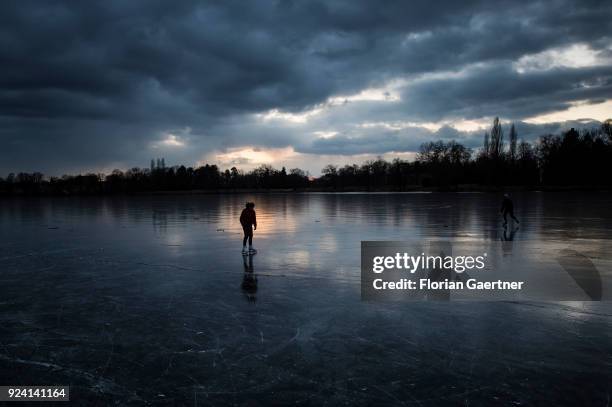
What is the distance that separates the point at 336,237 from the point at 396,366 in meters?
12.7

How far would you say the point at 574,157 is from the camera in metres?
97.6

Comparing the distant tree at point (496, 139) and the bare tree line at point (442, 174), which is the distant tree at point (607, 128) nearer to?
the bare tree line at point (442, 174)

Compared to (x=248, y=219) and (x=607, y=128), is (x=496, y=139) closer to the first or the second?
(x=607, y=128)

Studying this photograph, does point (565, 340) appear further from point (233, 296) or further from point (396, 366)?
point (233, 296)

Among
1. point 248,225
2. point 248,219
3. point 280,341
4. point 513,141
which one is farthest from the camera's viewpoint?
point 513,141

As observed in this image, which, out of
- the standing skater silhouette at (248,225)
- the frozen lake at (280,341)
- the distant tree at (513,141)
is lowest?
the frozen lake at (280,341)

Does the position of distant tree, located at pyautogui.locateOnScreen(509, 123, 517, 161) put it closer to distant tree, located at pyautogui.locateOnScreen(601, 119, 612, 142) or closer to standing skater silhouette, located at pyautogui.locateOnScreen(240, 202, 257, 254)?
distant tree, located at pyautogui.locateOnScreen(601, 119, 612, 142)

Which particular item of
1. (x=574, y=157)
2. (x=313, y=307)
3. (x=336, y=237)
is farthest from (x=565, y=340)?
(x=574, y=157)

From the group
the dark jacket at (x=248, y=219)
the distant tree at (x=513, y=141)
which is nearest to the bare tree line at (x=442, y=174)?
the distant tree at (x=513, y=141)

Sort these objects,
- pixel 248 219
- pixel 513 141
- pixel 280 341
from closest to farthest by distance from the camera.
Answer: pixel 280 341 < pixel 248 219 < pixel 513 141

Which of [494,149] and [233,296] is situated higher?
[494,149]

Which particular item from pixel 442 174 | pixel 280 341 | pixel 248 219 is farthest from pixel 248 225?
pixel 442 174

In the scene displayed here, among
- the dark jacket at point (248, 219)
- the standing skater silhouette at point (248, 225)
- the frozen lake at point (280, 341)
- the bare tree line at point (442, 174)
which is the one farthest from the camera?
the bare tree line at point (442, 174)

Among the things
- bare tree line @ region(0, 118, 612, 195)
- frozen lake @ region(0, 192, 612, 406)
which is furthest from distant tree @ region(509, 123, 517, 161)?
frozen lake @ region(0, 192, 612, 406)
